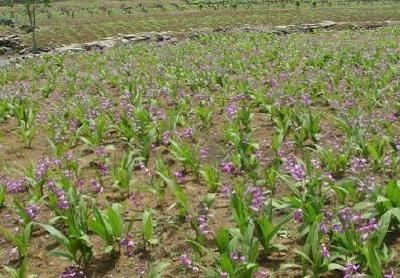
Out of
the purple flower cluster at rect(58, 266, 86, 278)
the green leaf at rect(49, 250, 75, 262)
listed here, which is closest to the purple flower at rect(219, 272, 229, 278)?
the purple flower cluster at rect(58, 266, 86, 278)

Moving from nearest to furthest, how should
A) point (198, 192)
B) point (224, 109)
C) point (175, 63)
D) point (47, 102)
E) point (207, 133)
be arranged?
point (198, 192), point (207, 133), point (224, 109), point (47, 102), point (175, 63)

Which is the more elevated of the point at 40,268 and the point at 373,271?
the point at 373,271

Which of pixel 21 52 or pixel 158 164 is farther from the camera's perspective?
pixel 21 52

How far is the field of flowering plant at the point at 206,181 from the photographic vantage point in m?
4.88

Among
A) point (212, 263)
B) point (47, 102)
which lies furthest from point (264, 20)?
point (212, 263)

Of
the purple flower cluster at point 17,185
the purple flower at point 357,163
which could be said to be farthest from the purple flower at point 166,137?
the purple flower at point 357,163

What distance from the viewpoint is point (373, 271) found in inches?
161

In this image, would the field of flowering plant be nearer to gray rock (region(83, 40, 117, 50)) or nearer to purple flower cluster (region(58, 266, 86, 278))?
purple flower cluster (region(58, 266, 86, 278))

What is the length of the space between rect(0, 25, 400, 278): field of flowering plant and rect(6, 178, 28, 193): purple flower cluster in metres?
0.04

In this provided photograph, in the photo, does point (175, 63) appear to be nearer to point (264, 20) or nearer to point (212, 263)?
point (212, 263)

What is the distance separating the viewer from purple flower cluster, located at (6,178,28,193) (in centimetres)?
652

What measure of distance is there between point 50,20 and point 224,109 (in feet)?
162

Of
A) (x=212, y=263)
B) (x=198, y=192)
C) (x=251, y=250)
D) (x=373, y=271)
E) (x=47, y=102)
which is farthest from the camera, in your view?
(x=47, y=102)

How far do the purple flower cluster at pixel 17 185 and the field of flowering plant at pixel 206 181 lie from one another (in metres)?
0.04
